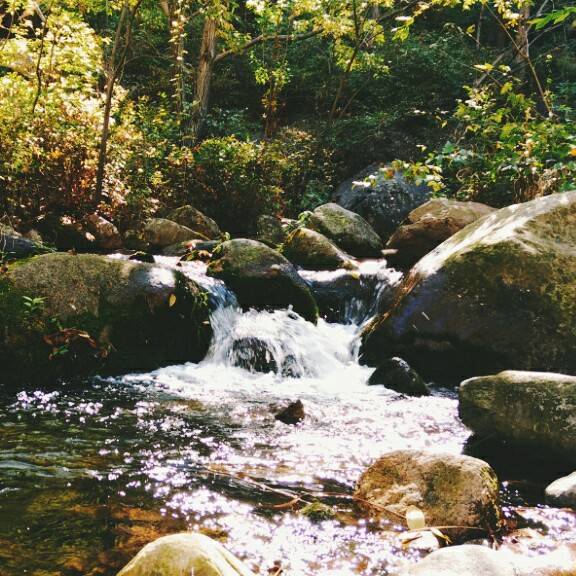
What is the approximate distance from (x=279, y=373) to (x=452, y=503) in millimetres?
3905

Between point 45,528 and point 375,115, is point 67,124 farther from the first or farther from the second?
point 375,115

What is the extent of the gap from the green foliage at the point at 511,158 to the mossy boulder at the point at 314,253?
1.95m

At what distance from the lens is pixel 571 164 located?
7.22 meters

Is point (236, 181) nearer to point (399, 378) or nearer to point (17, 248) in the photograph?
point (17, 248)

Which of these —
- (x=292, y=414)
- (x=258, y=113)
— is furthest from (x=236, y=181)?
(x=258, y=113)

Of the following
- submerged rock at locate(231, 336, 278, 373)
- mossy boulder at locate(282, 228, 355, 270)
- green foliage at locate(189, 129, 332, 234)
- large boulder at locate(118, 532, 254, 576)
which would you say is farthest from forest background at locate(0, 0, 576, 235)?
submerged rock at locate(231, 336, 278, 373)

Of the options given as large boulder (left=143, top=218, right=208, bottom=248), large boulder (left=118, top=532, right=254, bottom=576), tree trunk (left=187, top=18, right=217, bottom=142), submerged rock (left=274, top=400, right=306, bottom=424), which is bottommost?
submerged rock (left=274, top=400, right=306, bottom=424)

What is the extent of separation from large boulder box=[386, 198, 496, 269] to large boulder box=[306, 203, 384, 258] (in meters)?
1.05

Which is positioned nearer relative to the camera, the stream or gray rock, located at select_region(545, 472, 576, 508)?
the stream

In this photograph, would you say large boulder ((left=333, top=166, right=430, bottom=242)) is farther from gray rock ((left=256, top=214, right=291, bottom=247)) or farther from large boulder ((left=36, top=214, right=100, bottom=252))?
large boulder ((left=36, top=214, right=100, bottom=252))

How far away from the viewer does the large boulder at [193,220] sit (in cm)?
1054

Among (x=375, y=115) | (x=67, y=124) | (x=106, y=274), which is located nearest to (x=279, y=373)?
(x=106, y=274)

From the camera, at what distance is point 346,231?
36.0 ft

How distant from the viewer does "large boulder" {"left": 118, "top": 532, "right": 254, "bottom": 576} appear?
1906mm
